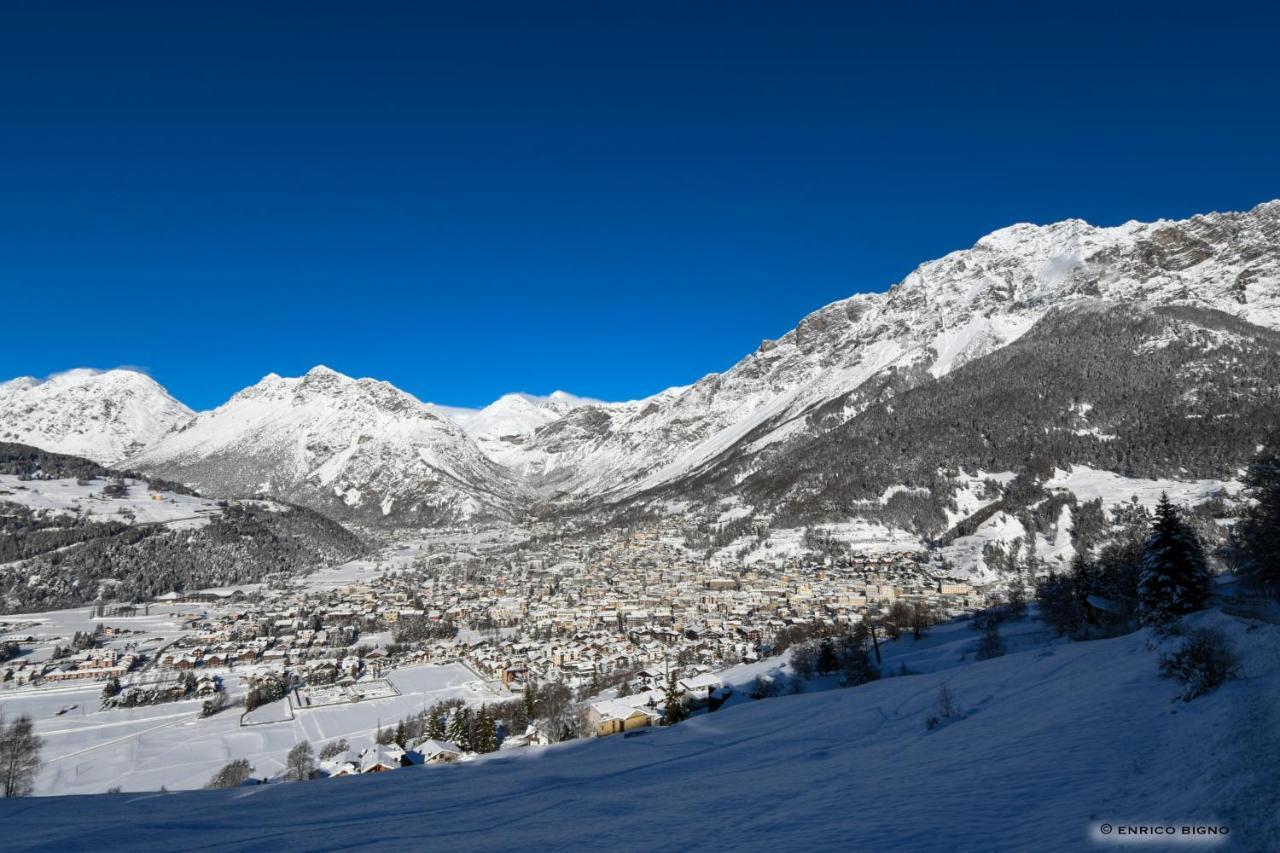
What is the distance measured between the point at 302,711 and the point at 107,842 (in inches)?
1924

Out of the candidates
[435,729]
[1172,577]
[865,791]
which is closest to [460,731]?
[435,729]

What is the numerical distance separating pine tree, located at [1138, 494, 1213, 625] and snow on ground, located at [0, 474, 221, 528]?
517ft

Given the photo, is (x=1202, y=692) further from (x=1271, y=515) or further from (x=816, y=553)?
(x=816, y=553)

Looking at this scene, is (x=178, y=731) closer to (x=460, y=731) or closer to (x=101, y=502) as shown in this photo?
(x=460, y=731)

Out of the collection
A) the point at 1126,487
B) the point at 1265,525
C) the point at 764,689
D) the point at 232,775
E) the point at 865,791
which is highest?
the point at 1126,487

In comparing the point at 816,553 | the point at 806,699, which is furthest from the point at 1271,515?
the point at 816,553

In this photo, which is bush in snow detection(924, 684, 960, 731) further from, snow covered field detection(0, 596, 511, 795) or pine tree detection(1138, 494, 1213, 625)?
snow covered field detection(0, 596, 511, 795)

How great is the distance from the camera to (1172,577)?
2641 centimetres

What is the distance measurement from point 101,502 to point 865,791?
177277 millimetres

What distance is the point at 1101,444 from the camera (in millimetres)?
122562

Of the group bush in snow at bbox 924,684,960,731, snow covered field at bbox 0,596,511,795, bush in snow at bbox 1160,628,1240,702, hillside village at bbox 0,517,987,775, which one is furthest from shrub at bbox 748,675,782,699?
snow covered field at bbox 0,596,511,795

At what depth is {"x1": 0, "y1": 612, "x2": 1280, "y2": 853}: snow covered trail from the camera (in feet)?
23.6

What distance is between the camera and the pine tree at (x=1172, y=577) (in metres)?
25.7

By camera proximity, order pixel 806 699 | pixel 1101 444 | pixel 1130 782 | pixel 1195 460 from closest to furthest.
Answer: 1. pixel 1130 782
2. pixel 806 699
3. pixel 1195 460
4. pixel 1101 444
